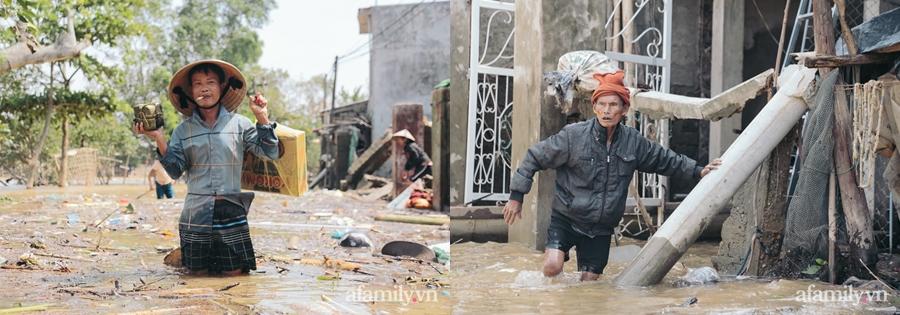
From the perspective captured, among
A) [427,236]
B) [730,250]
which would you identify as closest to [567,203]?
[730,250]

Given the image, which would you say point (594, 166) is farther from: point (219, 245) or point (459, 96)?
point (459, 96)

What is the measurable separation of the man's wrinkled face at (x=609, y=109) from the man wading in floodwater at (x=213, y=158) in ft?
7.11

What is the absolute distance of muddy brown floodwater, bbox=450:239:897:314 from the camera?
15.4ft

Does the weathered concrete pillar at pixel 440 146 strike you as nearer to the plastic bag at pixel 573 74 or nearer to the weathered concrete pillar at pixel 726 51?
the weathered concrete pillar at pixel 726 51

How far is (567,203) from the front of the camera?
18.5 ft

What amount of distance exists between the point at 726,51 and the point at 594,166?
224 inches

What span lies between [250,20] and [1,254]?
35499 millimetres

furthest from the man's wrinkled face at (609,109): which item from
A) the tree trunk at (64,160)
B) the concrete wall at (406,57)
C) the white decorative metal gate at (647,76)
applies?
the concrete wall at (406,57)

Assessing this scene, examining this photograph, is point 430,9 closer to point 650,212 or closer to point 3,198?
point 3,198

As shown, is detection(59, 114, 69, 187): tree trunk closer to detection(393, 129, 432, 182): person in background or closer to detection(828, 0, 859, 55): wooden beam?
detection(393, 129, 432, 182): person in background

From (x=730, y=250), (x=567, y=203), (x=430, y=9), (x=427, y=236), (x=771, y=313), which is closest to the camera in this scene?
(x=771, y=313)

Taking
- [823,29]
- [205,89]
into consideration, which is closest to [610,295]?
[823,29]

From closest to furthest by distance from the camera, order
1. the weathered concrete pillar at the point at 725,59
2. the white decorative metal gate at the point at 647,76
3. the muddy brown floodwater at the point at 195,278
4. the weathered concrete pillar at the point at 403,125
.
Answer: the muddy brown floodwater at the point at 195,278 < the white decorative metal gate at the point at 647,76 < the weathered concrete pillar at the point at 725,59 < the weathered concrete pillar at the point at 403,125

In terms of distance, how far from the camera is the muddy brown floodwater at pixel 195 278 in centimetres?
460
